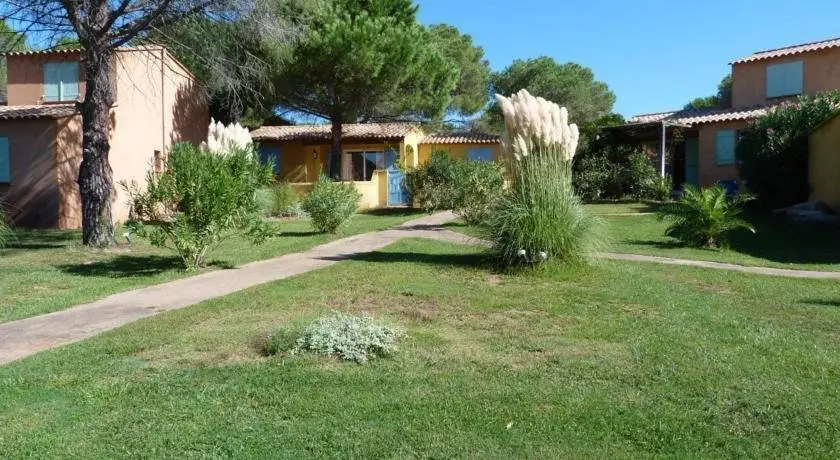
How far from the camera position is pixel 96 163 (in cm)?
1467

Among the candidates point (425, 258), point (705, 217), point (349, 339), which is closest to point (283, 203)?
point (425, 258)

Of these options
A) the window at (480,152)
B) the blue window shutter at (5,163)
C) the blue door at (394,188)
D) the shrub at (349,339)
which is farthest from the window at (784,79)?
the blue window shutter at (5,163)

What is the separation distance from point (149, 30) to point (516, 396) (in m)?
12.6

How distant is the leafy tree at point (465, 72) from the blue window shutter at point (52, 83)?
1988cm

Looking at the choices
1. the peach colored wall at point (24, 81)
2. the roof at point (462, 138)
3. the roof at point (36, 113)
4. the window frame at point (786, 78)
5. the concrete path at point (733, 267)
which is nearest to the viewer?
the concrete path at point (733, 267)

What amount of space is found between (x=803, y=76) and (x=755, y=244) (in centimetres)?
1487

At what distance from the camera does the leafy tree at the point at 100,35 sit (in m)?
13.8

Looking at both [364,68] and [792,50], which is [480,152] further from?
[792,50]

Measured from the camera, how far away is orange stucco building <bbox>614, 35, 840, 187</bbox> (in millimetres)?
25609

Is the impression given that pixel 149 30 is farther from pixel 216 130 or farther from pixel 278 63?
pixel 278 63

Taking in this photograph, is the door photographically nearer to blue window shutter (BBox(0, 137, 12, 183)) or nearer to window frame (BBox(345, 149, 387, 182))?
window frame (BBox(345, 149, 387, 182))

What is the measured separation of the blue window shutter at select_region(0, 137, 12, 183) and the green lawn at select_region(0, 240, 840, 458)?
14.6 metres

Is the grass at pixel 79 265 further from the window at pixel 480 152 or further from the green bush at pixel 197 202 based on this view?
the window at pixel 480 152

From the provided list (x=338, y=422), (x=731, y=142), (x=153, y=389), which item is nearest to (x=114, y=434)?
(x=153, y=389)
